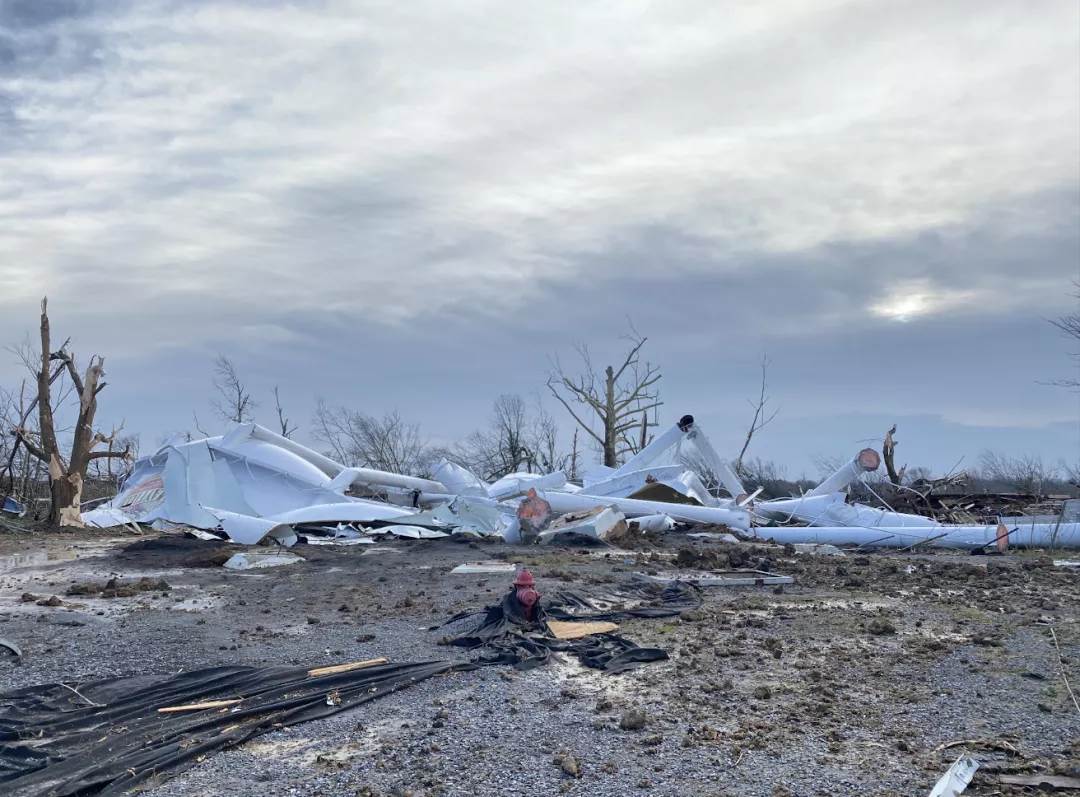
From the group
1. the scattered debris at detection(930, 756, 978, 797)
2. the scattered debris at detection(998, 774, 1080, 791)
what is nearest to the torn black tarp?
the scattered debris at detection(930, 756, 978, 797)

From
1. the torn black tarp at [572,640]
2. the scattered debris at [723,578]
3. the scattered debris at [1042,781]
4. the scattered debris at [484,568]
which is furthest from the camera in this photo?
the scattered debris at [484,568]

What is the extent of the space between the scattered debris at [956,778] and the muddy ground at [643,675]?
68 millimetres

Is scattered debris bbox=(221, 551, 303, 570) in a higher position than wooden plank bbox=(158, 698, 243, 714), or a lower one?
higher

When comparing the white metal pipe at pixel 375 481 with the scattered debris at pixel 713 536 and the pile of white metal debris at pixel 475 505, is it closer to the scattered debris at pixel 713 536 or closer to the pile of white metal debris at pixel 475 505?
the pile of white metal debris at pixel 475 505

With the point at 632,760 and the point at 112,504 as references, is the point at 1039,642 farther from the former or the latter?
the point at 112,504

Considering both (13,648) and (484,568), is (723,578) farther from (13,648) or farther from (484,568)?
(13,648)

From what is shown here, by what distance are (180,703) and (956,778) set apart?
4800mm

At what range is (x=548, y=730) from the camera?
6004 mm

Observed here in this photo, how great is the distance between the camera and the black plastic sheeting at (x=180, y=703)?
5.42 metres

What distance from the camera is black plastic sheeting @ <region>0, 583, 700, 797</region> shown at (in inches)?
213

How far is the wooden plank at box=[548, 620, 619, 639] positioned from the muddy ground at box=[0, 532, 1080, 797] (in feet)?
0.75

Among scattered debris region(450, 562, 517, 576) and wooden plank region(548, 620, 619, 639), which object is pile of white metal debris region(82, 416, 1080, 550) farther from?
wooden plank region(548, 620, 619, 639)

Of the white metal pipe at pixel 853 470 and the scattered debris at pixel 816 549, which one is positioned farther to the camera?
the white metal pipe at pixel 853 470

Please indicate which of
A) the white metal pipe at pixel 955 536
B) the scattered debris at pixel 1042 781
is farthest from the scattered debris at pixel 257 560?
the scattered debris at pixel 1042 781
